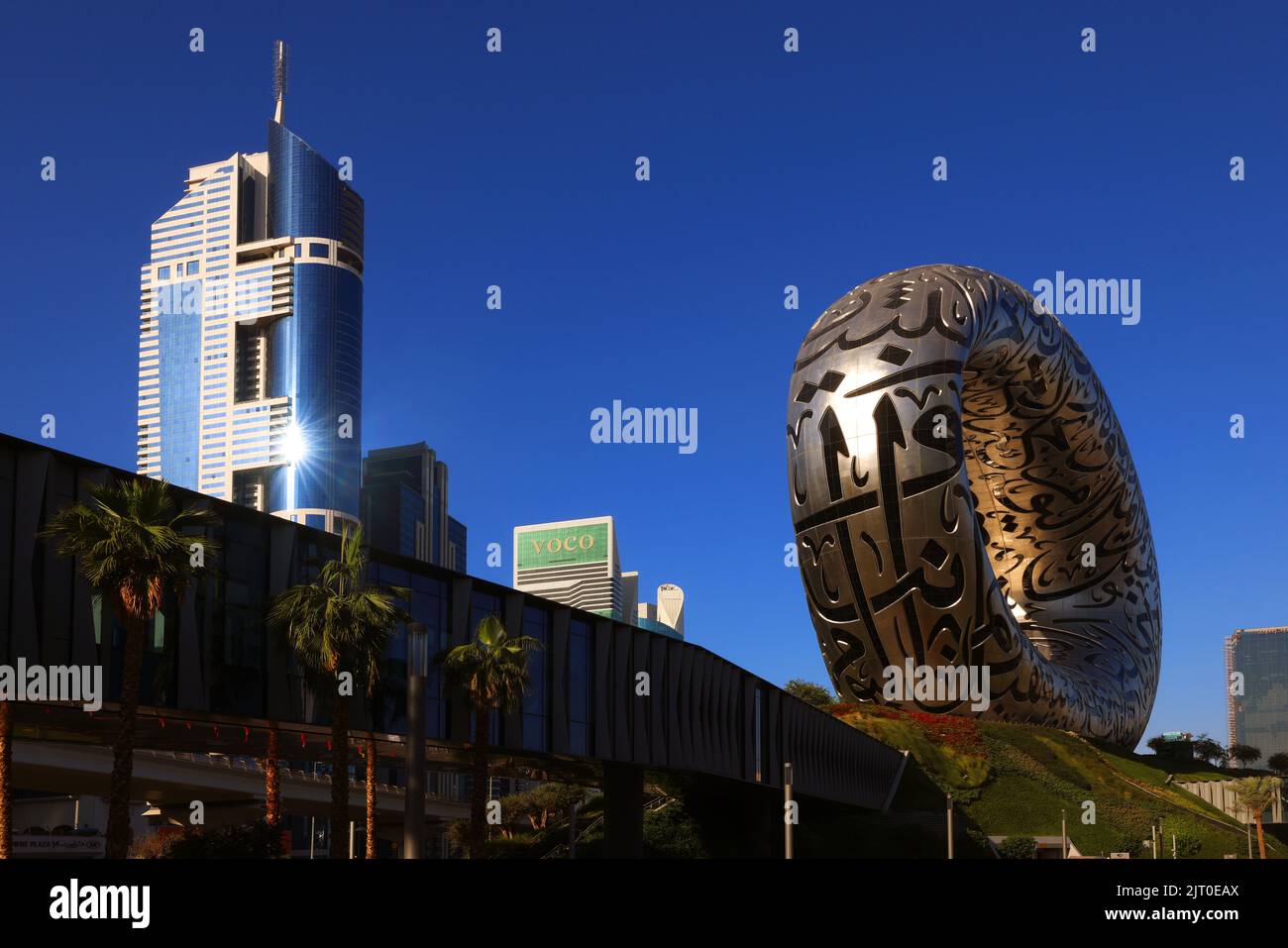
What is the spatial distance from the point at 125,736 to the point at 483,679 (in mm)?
10227

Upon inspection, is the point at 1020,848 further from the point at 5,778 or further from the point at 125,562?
the point at 5,778

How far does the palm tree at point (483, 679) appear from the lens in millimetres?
33250

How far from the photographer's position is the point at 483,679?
3334cm

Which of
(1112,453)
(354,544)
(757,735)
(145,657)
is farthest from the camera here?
(1112,453)

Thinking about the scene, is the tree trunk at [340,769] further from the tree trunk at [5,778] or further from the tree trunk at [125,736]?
the tree trunk at [5,778]

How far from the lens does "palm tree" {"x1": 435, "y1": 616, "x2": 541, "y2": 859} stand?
33250mm

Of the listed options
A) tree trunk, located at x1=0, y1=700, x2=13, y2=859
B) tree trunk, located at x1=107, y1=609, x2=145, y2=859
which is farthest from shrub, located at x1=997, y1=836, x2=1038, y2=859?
tree trunk, located at x1=0, y1=700, x2=13, y2=859

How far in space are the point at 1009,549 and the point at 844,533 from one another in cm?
2328

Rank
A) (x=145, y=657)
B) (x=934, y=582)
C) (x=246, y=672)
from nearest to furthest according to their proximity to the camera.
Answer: (x=145, y=657) → (x=246, y=672) → (x=934, y=582)

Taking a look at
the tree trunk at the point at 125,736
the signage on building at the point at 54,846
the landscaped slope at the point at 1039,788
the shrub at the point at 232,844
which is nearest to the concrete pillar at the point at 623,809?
the shrub at the point at 232,844

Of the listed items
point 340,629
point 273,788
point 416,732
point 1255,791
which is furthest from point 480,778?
point 1255,791
